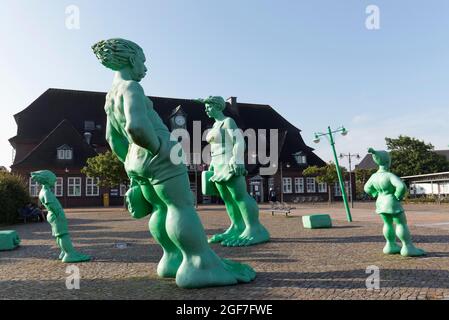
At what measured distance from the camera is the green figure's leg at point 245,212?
814cm

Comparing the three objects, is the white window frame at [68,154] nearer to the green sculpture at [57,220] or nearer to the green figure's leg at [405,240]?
the green sculpture at [57,220]

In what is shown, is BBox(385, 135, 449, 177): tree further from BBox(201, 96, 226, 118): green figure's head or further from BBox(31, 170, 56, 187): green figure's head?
BBox(31, 170, 56, 187): green figure's head

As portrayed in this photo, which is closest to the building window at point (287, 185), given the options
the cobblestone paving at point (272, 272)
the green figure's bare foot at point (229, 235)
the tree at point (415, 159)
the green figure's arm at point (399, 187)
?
the tree at point (415, 159)

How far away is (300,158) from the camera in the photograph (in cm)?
4259

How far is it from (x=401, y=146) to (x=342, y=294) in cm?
5287

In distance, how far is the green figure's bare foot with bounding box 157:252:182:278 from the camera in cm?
498

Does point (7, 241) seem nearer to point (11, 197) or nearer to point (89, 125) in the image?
point (11, 197)

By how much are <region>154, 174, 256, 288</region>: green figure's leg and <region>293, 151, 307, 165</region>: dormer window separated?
3861 centimetres

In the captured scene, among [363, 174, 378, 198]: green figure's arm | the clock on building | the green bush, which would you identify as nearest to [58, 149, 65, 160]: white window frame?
the clock on building

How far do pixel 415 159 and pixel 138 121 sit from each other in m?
51.6

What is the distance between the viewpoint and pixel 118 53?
184 inches

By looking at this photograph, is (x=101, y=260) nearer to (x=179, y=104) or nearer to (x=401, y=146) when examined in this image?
(x=179, y=104)

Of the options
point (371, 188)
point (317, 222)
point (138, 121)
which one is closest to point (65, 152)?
point (317, 222)
